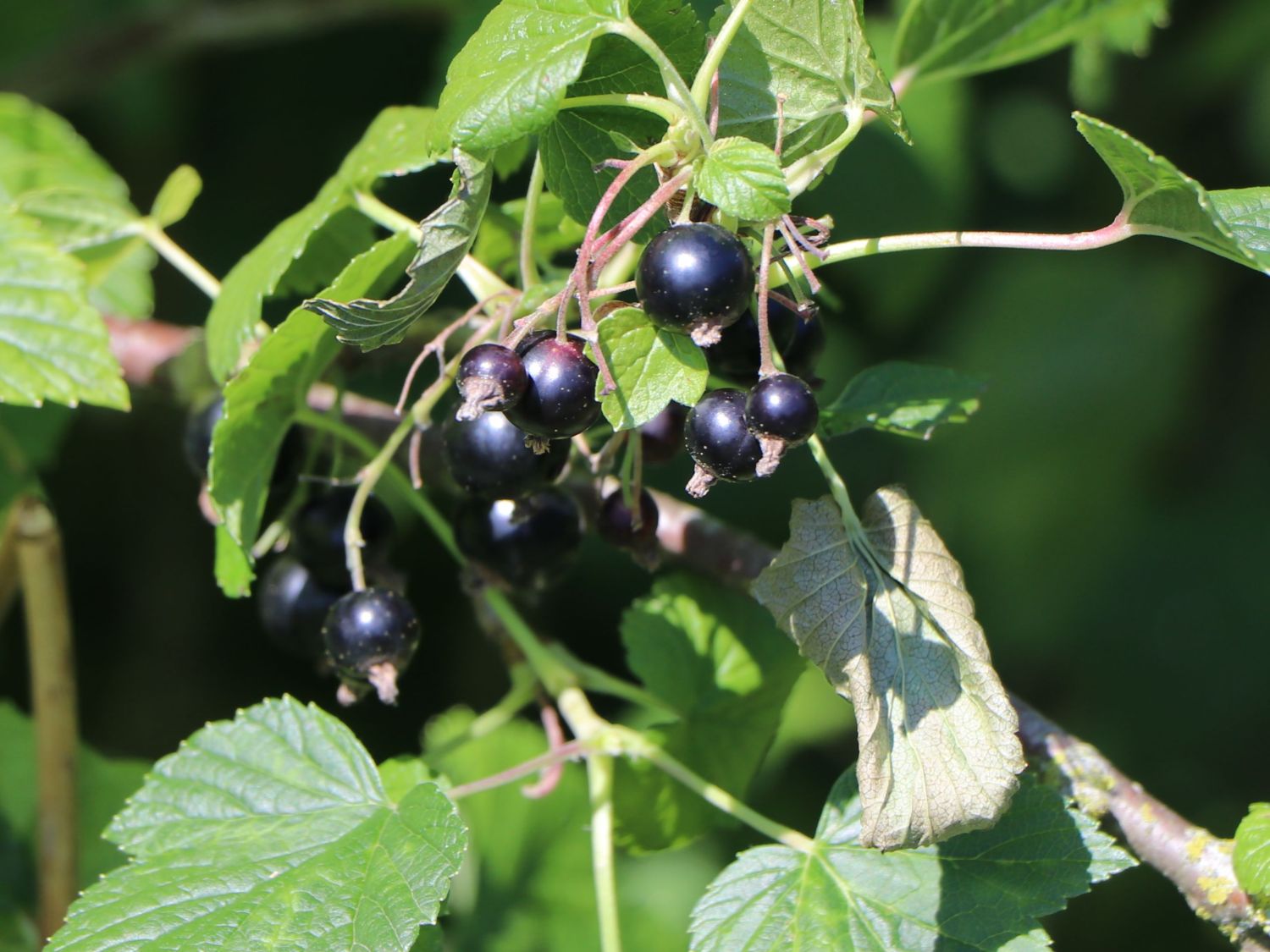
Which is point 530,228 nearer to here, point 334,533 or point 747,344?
point 747,344

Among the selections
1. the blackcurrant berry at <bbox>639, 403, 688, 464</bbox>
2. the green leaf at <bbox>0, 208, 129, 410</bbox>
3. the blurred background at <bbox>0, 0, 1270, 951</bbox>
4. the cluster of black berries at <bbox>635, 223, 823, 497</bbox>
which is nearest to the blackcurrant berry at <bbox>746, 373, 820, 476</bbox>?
the cluster of black berries at <bbox>635, 223, 823, 497</bbox>

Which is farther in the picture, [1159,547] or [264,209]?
[1159,547]

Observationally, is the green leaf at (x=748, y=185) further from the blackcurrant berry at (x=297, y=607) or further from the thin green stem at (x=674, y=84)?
the blackcurrant berry at (x=297, y=607)

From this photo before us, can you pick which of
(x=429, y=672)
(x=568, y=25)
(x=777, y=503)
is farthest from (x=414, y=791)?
(x=429, y=672)

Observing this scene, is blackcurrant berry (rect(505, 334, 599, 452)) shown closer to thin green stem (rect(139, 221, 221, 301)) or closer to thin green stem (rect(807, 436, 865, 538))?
thin green stem (rect(807, 436, 865, 538))

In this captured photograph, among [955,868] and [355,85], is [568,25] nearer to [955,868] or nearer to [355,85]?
[955,868]

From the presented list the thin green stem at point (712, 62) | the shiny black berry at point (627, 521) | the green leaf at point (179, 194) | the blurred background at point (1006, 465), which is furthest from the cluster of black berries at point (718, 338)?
the blurred background at point (1006, 465)

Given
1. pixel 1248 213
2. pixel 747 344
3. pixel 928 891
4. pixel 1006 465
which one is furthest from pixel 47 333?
pixel 1006 465
